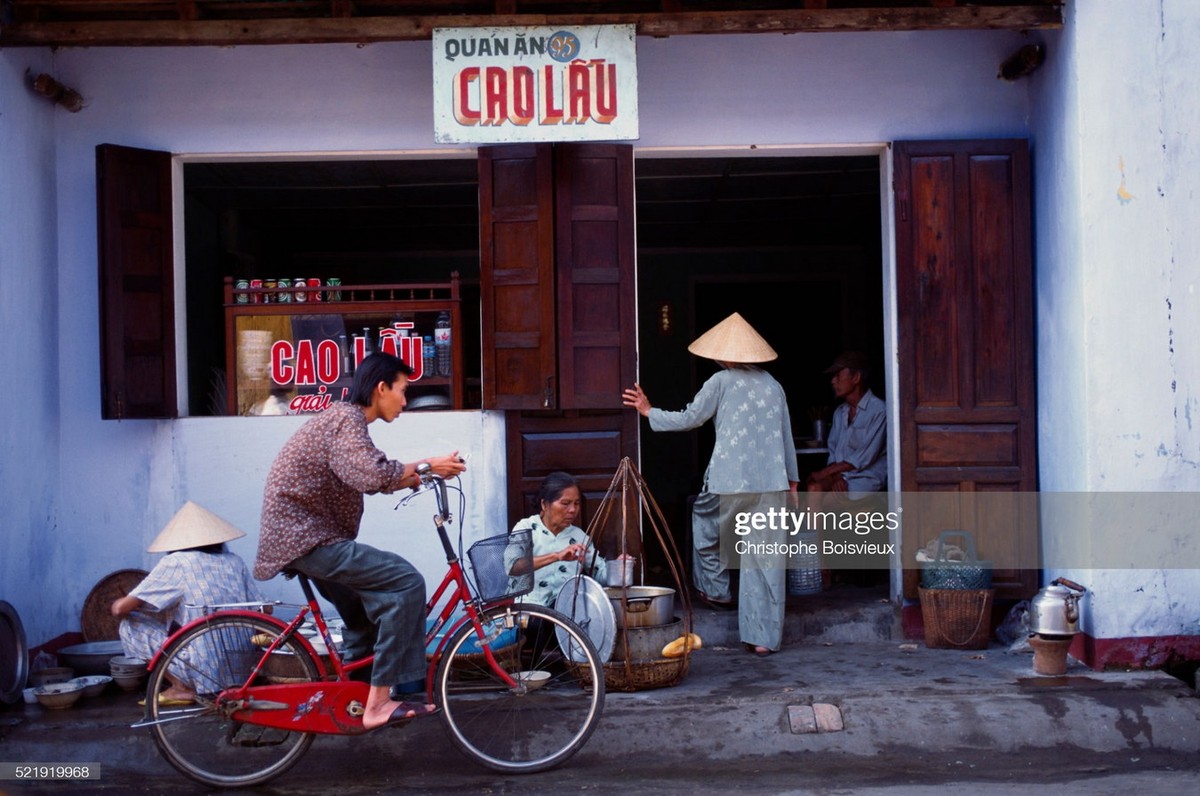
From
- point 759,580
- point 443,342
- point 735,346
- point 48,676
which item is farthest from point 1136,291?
point 48,676

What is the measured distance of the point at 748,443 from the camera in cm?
694

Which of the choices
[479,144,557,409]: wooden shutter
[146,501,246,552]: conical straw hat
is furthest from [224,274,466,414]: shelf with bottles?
[146,501,246,552]: conical straw hat

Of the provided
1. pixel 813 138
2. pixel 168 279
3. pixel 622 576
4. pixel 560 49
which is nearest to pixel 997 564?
pixel 622 576

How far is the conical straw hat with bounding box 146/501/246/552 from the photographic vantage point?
6004 mm

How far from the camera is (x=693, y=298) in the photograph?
506 inches

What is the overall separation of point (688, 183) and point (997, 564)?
411 centimetres

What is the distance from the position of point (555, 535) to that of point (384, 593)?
1624mm

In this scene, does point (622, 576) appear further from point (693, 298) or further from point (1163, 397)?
point (693, 298)

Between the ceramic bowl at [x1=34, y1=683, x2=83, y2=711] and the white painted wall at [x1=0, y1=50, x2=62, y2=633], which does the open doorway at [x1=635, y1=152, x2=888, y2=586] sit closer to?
the white painted wall at [x1=0, y1=50, x2=62, y2=633]

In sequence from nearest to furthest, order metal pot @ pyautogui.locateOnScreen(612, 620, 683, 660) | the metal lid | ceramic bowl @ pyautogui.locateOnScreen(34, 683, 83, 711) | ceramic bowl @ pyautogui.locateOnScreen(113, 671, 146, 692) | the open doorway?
the metal lid < ceramic bowl @ pyautogui.locateOnScreen(34, 683, 83, 711) < metal pot @ pyautogui.locateOnScreen(612, 620, 683, 660) < ceramic bowl @ pyautogui.locateOnScreen(113, 671, 146, 692) < the open doorway

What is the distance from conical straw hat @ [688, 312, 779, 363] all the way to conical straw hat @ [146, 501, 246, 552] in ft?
9.07

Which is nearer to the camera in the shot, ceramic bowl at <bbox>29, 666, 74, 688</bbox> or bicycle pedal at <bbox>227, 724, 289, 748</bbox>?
bicycle pedal at <bbox>227, 724, 289, 748</bbox>

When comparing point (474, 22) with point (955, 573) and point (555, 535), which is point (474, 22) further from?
point (955, 573)

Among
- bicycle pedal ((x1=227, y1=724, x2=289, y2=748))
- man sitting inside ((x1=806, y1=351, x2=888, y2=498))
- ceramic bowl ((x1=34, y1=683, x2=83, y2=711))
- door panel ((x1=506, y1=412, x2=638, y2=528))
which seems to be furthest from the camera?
man sitting inside ((x1=806, y1=351, x2=888, y2=498))
